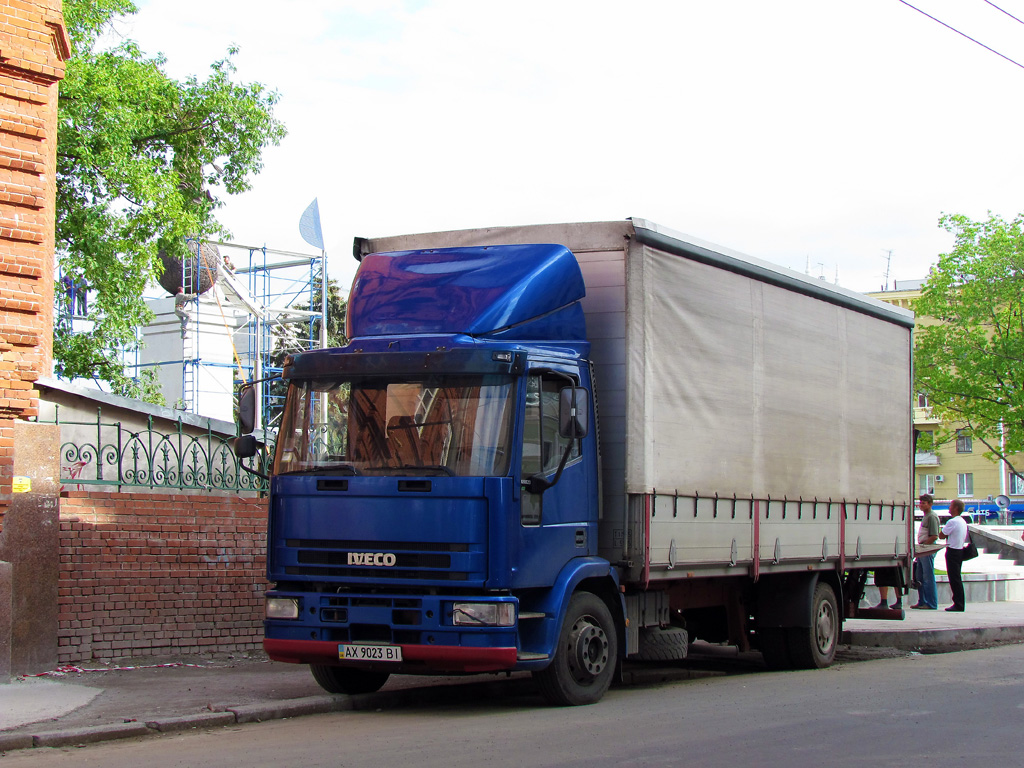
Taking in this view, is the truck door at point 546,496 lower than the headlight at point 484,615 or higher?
higher

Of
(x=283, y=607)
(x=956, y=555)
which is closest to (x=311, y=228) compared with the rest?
(x=956, y=555)

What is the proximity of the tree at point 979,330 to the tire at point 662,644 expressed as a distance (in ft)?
114

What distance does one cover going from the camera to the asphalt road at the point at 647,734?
22.8 feet

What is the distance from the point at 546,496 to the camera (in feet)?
28.9

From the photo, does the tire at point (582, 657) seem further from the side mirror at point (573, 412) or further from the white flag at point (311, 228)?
the white flag at point (311, 228)

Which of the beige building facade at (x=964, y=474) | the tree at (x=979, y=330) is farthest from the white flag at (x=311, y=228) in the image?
the beige building facade at (x=964, y=474)

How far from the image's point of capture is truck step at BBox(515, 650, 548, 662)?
8.48 meters

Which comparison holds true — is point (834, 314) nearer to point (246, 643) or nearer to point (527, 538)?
point (527, 538)

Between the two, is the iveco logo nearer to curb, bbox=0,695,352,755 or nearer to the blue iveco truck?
the blue iveco truck

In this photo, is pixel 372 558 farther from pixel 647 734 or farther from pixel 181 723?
pixel 647 734

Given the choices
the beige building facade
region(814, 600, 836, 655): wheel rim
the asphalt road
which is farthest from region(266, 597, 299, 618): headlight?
the beige building facade

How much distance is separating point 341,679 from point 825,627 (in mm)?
5444

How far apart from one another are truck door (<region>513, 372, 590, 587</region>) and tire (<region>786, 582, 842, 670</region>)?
401 centimetres

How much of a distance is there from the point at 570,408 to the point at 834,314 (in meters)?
5.15
